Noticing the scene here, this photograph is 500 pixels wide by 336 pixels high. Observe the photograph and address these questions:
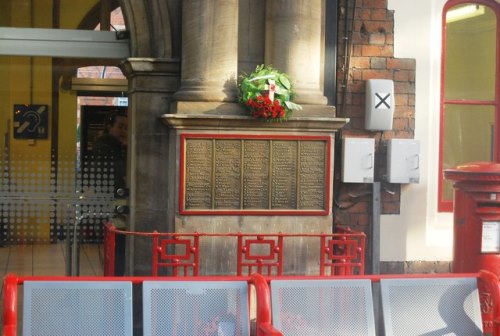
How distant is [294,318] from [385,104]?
4206 mm

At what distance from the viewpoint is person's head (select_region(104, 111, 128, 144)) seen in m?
10.7

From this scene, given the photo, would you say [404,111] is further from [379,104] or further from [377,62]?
[377,62]

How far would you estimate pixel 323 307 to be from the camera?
22.3ft

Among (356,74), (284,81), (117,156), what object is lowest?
(117,156)

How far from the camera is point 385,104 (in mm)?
10398

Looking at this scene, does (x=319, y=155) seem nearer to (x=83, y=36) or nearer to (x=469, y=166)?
(x=469, y=166)

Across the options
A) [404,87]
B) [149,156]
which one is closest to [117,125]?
[149,156]

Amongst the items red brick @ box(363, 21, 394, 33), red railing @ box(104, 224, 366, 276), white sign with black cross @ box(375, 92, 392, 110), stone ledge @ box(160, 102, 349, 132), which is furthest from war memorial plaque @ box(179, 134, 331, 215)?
red brick @ box(363, 21, 394, 33)

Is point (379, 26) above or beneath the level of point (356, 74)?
above

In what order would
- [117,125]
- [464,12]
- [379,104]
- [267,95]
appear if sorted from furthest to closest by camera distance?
1. [464,12]
2. [117,125]
3. [379,104]
4. [267,95]

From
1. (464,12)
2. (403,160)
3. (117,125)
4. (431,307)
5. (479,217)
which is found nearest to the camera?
(431,307)

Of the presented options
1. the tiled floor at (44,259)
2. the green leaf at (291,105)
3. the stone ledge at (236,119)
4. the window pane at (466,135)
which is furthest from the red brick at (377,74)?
the tiled floor at (44,259)

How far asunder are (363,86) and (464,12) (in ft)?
5.17

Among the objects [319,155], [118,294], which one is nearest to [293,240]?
[319,155]
